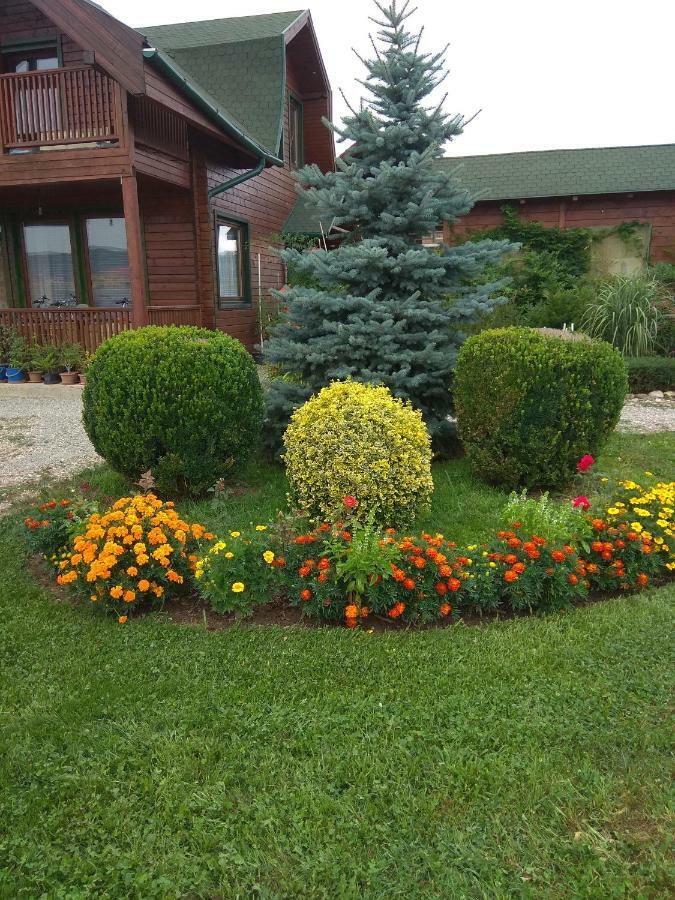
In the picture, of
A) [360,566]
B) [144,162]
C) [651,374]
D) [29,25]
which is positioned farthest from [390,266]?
[29,25]

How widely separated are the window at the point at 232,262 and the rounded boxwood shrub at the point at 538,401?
8.45m

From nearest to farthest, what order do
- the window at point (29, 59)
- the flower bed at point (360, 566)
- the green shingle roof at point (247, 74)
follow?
the flower bed at point (360, 566), the window at point (29, 59), the green shingle roof at point (247, 74)

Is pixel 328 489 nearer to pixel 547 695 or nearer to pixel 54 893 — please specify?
pixel 547 695

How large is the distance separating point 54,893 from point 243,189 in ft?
43.6

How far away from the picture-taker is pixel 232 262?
13.5 m

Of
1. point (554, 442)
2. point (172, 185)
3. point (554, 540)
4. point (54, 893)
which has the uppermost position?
point (172, 185)

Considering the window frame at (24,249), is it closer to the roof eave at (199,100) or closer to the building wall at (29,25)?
the building wall at (29,25)

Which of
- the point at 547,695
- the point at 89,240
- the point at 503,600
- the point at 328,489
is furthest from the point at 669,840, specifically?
the point at 89,240

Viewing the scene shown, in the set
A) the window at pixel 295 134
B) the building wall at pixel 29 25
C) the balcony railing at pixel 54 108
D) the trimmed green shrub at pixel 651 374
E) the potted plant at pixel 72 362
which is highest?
the building wall at pixel 29 25

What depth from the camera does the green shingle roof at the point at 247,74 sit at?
13594 mm

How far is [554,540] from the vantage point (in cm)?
400

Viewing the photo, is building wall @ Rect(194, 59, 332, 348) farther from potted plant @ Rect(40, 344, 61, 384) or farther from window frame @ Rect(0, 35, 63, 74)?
window frame @ Rect(0, 35, 63, 74)

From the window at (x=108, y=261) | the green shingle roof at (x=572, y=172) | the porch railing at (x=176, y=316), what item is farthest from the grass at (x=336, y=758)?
the green shingle roof at (x=572, y=172)

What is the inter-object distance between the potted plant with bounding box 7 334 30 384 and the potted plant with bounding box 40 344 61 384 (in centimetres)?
35
